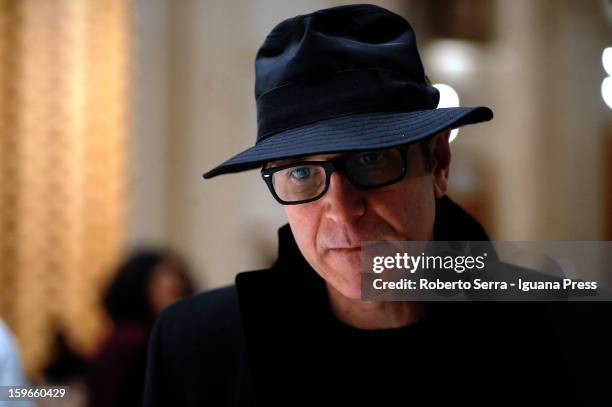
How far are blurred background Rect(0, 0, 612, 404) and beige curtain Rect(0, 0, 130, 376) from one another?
2 centimetres

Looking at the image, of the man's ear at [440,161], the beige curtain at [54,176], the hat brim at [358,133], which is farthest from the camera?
the beige curtain at [54,176]

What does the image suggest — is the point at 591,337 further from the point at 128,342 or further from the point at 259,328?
the point at 128,342

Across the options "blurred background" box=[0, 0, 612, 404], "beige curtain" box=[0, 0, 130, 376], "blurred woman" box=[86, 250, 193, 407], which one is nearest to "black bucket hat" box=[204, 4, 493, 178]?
"blurred background" box=[0, 0, 612, 404]

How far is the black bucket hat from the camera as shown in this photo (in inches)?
44.7

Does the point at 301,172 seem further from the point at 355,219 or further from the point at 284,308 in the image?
the point at 284,308

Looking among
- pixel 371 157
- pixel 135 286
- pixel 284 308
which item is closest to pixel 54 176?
pixel 135 286

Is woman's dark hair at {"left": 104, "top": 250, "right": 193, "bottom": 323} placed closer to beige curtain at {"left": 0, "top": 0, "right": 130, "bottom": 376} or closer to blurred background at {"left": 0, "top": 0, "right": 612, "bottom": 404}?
blurred background at {"left": 0, "top": 0, "right": 612, "bottom": 404}

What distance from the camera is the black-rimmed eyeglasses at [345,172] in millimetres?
1151

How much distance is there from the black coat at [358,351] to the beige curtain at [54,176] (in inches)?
117

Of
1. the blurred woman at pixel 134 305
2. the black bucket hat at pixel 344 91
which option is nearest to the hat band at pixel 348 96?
the black bucket hat at pixel 344 91

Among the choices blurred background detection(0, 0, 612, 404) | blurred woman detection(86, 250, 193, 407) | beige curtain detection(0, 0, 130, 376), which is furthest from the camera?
beige curtain detection(0, 0, 130, 376)

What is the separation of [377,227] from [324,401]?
320 millimetres

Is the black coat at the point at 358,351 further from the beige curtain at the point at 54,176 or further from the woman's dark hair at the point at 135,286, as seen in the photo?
the beige curtain at the point at 54,176

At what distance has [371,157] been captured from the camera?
1.15 m
